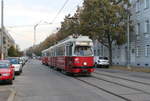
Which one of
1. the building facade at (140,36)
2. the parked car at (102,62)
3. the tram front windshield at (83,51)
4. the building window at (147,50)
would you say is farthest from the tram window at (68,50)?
the parked car at (102,62)

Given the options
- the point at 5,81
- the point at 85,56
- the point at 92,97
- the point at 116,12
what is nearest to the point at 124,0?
the point at 116,12

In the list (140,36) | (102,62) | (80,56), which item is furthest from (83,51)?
(140,36)

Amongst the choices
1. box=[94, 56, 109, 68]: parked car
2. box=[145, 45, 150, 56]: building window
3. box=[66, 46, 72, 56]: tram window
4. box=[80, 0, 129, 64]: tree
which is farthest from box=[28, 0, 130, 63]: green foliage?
box=[66, 46, 72, 56]: tram window

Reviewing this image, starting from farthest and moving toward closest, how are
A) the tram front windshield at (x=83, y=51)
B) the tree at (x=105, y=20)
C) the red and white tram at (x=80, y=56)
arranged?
the tree at (x=105, y=20) < the tram front windshield at (x=83, y=51) < the red and white tram at (x=80, y=56)

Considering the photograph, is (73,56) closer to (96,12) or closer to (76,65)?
(76,65)

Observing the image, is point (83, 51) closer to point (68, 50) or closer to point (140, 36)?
point (68, 50)

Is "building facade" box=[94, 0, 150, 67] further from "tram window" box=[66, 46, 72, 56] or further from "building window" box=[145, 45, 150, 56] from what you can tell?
"tram window" box=[66, 46, 72, 56]

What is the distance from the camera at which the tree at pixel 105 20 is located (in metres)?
44.1

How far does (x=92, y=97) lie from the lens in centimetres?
1205

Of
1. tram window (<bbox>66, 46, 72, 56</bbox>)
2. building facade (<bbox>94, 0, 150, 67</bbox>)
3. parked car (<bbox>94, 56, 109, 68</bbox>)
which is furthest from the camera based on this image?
parked car (<bbox>94, 56, 109, 68</bbox>)

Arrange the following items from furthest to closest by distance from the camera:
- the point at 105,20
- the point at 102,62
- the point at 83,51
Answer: the point at 102,62 < the point at 105,20 < the point at 83,51

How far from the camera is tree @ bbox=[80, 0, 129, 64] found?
4412 cm

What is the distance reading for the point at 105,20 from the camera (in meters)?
44.9

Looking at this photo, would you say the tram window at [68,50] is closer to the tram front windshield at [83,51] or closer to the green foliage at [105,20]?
the tram front windshield at [83,51]
